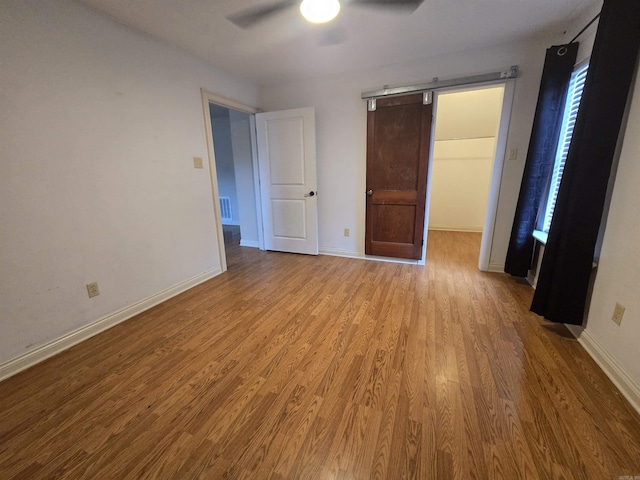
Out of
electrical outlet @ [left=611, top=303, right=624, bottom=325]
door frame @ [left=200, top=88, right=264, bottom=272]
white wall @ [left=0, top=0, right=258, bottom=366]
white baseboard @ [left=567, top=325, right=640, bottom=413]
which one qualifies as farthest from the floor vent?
electrical outlet @ [left=611, top=303, right=624, bottom=325]

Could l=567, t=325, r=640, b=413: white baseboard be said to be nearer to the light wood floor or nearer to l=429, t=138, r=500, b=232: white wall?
the light wood floor

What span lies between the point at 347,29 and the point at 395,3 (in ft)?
1.88

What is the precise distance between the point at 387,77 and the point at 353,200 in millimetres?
1479

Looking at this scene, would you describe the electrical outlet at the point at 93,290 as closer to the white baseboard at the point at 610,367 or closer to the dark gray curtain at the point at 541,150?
the white baseboard at the point at 610,367

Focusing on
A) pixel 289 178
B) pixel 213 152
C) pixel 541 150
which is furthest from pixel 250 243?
pixel 541 150

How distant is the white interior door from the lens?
3342 millimetres

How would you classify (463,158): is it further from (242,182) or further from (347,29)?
(242,182)

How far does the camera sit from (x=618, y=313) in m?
1.43

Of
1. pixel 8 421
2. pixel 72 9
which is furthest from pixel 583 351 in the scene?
pixel 72 9

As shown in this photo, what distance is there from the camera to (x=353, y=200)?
345 cm

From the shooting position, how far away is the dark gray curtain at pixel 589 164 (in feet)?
4.64

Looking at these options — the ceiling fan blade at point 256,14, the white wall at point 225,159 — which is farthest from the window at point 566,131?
the white wall at point 225,159

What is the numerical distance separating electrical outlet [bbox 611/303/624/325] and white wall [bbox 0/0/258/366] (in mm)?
3339

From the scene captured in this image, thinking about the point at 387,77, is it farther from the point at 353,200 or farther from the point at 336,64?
the point at 353,200
